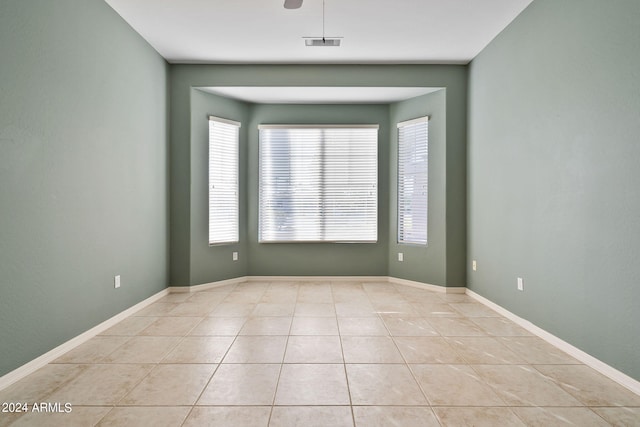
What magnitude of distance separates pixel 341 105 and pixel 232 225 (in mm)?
2464

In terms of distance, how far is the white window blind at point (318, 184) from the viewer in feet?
17.4

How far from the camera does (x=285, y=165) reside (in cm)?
533

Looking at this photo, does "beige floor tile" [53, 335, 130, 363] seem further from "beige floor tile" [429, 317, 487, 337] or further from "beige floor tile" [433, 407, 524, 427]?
"beige floor tile" [429, 317, 487, 337]

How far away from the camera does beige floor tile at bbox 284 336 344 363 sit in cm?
262

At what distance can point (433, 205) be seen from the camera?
4777 millimetres

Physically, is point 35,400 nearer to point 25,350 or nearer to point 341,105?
point 25,350

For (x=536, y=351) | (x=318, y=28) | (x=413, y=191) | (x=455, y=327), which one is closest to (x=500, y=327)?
(x=455, y=327)

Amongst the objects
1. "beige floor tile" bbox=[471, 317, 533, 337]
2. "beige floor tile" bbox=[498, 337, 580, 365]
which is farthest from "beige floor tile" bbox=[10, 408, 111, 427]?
"beige floor tile" bbox=[471, 317, 533, 337]

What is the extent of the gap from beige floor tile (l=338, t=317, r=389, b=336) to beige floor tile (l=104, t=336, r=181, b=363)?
150 centimetres

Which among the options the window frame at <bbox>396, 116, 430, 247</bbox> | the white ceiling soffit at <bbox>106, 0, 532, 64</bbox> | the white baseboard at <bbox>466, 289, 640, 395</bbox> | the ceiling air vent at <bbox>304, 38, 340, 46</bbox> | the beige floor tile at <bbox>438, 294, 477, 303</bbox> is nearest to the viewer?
the white baseboard at <bbox>466, 289, 640, 395</bbox>

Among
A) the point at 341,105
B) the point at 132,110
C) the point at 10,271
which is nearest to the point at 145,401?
the point at 10,271

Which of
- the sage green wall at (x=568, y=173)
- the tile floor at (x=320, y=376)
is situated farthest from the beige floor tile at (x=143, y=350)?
the sage green wall at (x=568, y=173)

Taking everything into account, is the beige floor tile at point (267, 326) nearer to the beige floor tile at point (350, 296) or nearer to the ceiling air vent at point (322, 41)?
the beige floor tile at point (350, 296)

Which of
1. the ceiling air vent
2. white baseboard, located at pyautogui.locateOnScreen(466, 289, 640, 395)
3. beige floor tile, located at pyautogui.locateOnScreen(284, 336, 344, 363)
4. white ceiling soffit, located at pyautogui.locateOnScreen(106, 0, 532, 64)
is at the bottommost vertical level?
beige floor tile, located at pyautogui.locateOnScreen(284, 336, 344, 363)
